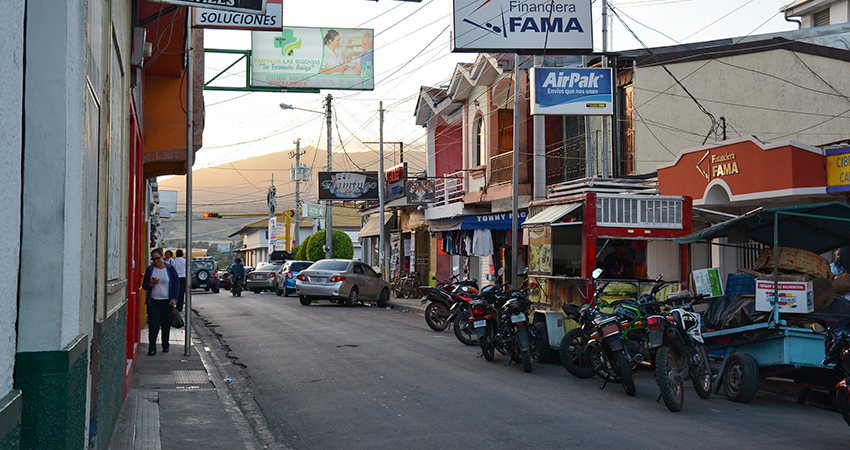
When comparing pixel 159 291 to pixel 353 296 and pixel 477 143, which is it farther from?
pixel 477 143

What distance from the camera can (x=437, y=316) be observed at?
18.4m

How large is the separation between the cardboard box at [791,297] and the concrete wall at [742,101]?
461 inches

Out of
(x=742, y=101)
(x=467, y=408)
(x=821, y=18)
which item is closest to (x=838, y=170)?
(x=742, y=101)

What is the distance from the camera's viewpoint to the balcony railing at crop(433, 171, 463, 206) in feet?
99.7

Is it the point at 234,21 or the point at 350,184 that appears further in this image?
the point at 350,184

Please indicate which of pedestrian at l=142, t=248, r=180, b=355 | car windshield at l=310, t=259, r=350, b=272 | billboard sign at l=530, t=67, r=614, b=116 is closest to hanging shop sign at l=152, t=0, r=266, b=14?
pedestrian at l=142, t=248, r=180, b=355

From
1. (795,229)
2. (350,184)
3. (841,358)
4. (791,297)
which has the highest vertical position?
(350,184)

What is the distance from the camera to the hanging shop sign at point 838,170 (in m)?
14.8

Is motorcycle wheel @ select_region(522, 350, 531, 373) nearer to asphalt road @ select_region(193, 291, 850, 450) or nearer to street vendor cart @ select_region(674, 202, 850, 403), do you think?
asphalt road @ select_region(193, 291, 850, 450)

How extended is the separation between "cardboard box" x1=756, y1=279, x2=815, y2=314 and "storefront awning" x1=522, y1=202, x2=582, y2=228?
14.5ft

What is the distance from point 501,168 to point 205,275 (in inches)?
773

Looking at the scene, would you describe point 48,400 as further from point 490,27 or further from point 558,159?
point 558,159

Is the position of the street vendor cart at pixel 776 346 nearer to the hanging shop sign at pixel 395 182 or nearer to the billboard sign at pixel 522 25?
the billboard sign at pixel 522 25

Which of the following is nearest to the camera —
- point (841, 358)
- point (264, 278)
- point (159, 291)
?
point (841, 358)
